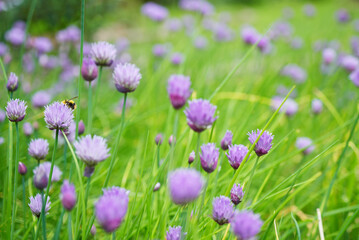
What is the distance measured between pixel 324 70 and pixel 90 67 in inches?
76.5

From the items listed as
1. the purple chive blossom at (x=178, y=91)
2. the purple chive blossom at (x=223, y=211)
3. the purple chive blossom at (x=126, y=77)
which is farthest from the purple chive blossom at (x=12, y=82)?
the purple chive blossom at (x=223, y=211)

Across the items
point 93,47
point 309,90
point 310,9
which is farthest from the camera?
point 310,9

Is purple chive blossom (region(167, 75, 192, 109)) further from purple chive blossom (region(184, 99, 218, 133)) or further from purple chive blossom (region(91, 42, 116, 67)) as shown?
purple chive blossom (region(91, 42, 116, 67))

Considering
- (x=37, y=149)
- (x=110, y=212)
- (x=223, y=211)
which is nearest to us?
(x=110, y=212)

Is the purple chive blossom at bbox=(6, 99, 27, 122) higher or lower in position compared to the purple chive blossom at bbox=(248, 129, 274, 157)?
higher

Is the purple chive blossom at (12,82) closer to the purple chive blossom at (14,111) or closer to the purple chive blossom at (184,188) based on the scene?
the purple chive blossom at (14,111)

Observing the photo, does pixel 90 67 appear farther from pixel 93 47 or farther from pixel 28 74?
pixel 28 74

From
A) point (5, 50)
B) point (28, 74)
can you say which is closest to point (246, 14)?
point (28, 74)

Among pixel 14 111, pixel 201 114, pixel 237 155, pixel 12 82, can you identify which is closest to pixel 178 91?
pixel 201 114

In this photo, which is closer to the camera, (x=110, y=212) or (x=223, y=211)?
(x=110, y=212)

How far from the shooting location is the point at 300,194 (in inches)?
42.6

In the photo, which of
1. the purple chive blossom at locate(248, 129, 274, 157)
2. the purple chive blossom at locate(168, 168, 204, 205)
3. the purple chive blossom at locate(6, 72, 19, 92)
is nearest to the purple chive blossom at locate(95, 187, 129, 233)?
the purple chive blossom at locate(168, 168, 204, 205)

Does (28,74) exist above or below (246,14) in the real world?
below

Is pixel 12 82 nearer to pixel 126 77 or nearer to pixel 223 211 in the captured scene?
pixel 126 77
